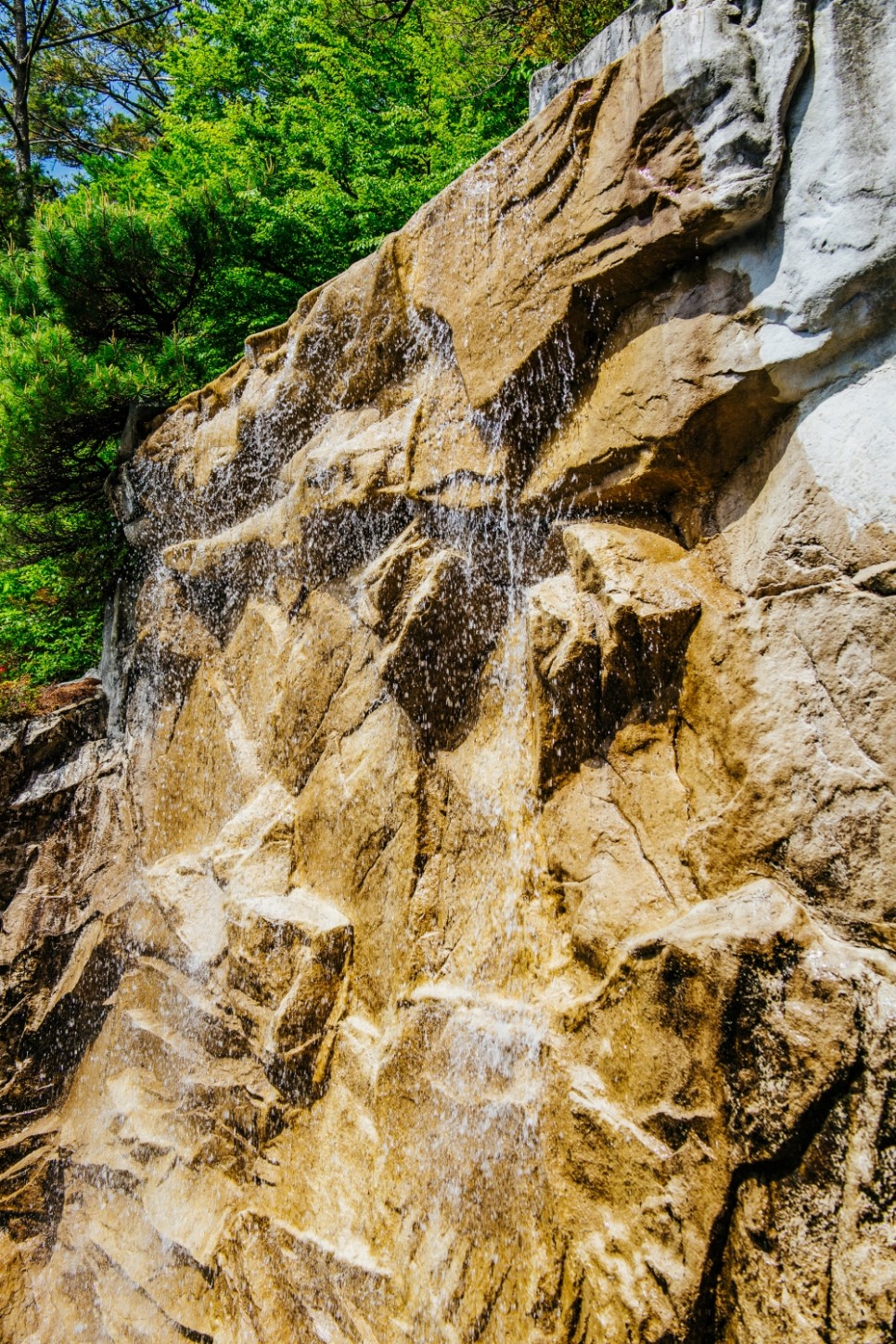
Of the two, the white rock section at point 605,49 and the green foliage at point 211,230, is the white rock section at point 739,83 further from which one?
the green foliage at point 211,230

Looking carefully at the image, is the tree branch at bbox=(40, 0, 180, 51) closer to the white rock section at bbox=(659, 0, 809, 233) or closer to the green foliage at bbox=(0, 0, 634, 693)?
the green foliage at bbox=(0, 0, 634, 693)

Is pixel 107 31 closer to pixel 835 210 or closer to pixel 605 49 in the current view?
pixel 605 49

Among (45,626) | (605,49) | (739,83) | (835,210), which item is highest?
(605,49)

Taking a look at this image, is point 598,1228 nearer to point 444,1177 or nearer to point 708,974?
point 444,1177

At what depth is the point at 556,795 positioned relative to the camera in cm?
406

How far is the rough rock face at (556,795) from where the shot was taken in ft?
9.57

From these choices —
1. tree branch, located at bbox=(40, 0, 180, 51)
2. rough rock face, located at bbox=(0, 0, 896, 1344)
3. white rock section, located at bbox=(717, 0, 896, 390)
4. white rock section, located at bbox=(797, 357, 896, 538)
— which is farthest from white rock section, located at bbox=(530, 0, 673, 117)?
tree branch, located at bbox=(40, 0, 180, 51)

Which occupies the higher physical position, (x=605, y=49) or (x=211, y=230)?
(x=211, y=230)

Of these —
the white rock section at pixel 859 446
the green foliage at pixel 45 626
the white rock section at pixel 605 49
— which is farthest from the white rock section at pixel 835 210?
the green foliage at pixel 45 626

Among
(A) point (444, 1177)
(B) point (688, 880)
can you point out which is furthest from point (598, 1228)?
(B) point (688, 880)

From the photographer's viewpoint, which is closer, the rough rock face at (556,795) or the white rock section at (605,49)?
the rough rock face at (556,795)

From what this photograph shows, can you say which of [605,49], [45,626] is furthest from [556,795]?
[45,626]

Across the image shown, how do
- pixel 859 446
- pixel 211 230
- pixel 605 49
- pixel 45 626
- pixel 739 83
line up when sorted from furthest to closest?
pixel 45 626 → pixel 211 230 → pixel 605 49 → pixel 739 83 → pixel 859 446

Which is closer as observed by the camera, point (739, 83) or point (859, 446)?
point (859, 446)
